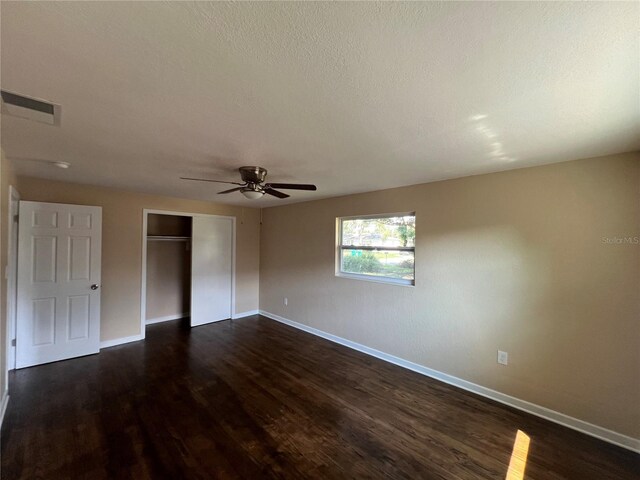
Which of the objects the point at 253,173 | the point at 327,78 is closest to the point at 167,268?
the point at 253,173

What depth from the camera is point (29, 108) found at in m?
1.53

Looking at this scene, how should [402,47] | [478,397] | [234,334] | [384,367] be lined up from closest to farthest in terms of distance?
1. [402,47]
2. [478,397]
3. [384,367]
4. [234,334]

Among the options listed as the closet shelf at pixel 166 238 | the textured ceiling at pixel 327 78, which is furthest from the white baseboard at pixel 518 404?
the closet shelf at pixel 166 238

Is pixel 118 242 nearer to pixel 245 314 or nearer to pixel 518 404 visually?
pixel 245 314

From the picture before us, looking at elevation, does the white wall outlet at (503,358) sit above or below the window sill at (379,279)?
below

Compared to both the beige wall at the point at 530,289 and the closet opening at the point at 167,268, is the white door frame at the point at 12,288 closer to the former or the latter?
the closet opening at the point at 167,268

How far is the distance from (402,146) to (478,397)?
2618mm

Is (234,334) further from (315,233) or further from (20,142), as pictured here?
(20,142)

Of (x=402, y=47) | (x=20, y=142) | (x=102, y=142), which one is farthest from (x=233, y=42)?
(x=20, y=142)

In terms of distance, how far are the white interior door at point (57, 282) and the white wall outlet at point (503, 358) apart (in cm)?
493

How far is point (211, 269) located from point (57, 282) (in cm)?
209

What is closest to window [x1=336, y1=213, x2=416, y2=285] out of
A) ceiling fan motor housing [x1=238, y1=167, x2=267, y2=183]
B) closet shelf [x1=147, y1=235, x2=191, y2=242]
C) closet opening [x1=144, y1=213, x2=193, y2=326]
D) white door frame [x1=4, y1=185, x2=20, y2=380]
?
ceiling fan motor housing [x1=238, y1=167, x2=267, y2=183]

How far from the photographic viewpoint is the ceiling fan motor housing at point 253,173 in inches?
98.0

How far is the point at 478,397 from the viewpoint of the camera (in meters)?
2.73
